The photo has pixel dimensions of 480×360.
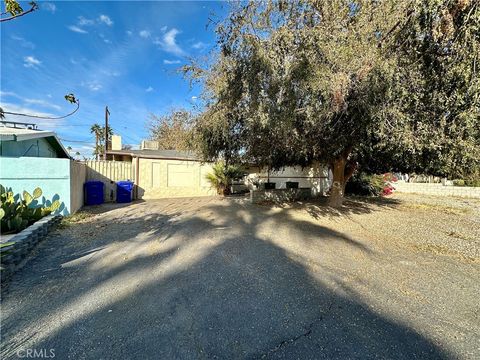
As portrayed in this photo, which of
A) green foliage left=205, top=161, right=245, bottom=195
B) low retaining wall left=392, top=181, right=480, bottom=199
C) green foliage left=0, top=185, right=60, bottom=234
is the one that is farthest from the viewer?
low retaining wall left=392, top=181, right=480, bottom=199

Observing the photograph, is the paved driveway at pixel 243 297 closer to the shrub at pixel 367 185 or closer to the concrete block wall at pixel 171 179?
the concrete block wall at pixel 171 179

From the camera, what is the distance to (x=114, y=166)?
11906 millimetres

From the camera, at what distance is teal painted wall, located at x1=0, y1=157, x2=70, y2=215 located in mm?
6516

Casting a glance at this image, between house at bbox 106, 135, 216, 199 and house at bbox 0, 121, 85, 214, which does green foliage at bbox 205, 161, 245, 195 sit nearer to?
Result: house at bbox 106, 135, 216, 199

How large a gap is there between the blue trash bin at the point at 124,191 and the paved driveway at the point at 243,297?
5.85 metres

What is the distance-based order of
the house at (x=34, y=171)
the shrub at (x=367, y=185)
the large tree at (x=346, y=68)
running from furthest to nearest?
the shrub at (x=367, y=185)
the house at (x=34, y=171)
the large tree at (x=346, y=68)

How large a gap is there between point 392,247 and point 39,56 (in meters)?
10.6

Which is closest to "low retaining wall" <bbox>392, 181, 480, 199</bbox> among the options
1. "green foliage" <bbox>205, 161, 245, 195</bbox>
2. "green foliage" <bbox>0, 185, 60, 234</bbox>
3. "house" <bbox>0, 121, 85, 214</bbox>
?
"green foliage" <bbox>205, 161, 245, 195</bbox>

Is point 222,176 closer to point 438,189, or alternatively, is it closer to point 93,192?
point 93,192

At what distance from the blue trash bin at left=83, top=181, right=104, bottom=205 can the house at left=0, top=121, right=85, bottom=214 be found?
6.64 ft

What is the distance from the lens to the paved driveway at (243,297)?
214 centimetres

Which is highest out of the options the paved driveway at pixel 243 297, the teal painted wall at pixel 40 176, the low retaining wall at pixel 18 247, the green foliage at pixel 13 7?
the green foliage at pixel 13 7

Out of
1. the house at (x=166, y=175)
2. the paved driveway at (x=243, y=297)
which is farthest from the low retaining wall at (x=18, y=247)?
the house at (x=166, y=175)

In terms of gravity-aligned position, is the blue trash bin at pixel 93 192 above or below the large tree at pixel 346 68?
below
